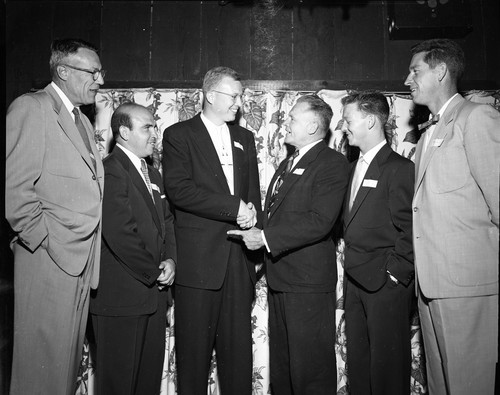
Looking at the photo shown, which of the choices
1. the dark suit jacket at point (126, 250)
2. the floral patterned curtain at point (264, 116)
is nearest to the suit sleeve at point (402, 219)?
the floral patterned curtain at point (264, 116)

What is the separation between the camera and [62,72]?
2613 mm

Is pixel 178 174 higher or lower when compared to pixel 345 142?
lower

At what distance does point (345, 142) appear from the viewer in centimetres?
354

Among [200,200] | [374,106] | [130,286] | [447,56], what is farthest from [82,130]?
[447,56]

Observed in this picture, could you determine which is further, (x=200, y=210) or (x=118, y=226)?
(x=200, y=210)

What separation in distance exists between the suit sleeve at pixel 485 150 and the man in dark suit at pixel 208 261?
3.92ft

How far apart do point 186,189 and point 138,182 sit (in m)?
0.27

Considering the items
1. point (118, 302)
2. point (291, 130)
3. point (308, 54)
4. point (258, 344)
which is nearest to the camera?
point (118, 302)

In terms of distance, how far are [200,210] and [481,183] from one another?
1.45 meters

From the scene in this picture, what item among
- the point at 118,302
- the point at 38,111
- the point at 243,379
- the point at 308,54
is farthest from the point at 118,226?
the point at 308,54

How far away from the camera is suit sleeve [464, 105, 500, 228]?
225cm

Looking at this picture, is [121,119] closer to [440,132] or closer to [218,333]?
[218,333]

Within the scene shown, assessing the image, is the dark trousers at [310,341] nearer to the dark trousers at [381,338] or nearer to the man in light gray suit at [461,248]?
the dark trousers at [381,338]

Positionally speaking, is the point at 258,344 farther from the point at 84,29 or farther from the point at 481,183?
the point at 84,29
